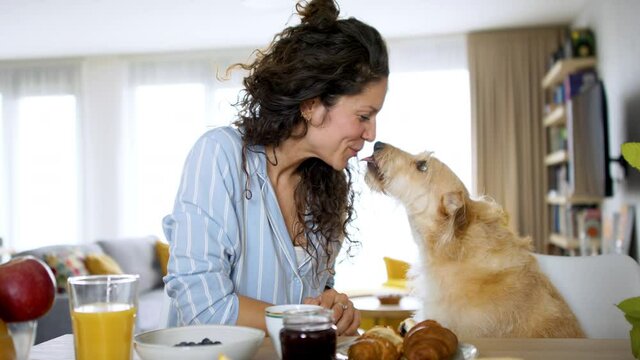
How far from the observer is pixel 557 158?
587cm

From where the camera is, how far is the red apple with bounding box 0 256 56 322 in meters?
0.86

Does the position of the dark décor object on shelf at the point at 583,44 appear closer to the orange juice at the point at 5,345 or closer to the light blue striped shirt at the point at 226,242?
the light blue striped shirt at the point at 226,242

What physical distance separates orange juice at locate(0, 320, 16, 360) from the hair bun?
1.01 meters

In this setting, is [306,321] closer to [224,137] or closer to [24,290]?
[24,290]

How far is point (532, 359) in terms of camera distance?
109 cm

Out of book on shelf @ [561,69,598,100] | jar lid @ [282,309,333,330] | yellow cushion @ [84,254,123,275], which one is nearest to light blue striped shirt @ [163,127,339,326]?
jar lid @ [282,309,333,330]

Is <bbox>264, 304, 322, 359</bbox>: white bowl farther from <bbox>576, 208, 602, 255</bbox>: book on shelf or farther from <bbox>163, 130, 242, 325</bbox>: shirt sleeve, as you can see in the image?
<bbox>576, 208, 602, 255</bbox>: book on shelf

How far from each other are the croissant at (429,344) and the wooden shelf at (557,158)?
492 cm

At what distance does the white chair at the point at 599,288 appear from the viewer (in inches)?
74.7

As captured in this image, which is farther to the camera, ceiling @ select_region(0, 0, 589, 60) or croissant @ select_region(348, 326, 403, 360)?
ceiling @ select_region(0, 0, 589, 60)

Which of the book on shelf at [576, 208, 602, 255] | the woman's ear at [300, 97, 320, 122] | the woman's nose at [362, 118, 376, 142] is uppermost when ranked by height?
the woman's ear at [300, 97, 320, 122]

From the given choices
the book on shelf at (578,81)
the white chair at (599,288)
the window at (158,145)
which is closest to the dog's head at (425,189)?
the white chair at (599,288)

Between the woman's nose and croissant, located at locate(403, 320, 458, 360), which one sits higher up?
the woman's nose

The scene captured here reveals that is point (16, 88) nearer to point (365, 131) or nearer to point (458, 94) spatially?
point (458, 94)
